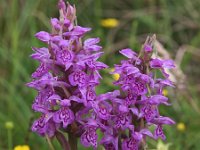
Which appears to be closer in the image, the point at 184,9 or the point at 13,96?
the point at 13,96

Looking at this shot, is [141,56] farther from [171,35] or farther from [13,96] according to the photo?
[171,35]

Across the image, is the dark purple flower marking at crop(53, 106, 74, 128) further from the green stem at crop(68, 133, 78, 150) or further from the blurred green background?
the blurred green background

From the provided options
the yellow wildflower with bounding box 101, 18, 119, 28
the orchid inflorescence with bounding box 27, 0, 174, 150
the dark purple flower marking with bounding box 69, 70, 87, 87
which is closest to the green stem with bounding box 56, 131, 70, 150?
the orchid inflorescence with bounding box 27, 0, 174, 150

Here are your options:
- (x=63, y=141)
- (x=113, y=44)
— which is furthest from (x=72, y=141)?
(x=113, y=44)

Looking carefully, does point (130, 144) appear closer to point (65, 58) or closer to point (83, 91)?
point (83, 91)

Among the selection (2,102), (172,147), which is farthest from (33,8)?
(172,147)

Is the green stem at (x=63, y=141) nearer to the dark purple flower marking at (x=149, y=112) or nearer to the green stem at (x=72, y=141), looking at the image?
the green stem at (x=72, y=141)

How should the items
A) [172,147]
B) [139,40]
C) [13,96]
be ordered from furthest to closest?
[139,40]
[13,96]
[172,147]
